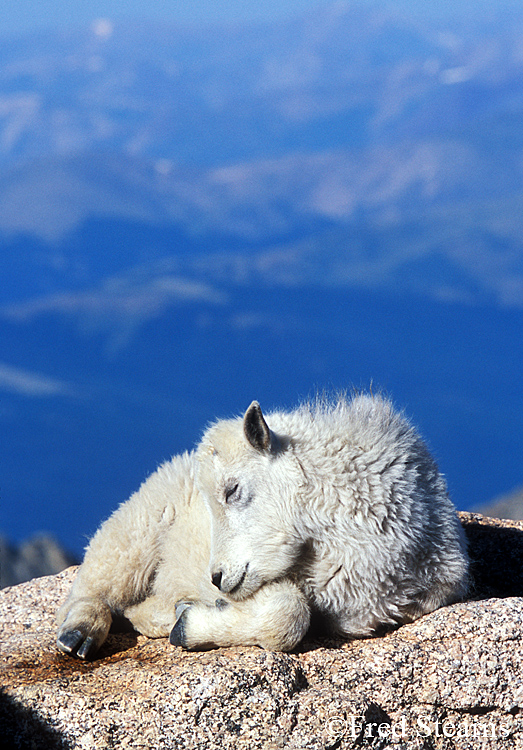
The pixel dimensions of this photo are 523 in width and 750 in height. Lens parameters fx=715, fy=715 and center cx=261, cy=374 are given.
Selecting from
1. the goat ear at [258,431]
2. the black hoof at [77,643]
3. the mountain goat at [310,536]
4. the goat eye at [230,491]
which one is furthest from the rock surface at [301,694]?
the goat ear at [258,431]

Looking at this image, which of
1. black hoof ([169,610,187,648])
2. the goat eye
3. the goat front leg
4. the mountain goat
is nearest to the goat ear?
the mountain goat

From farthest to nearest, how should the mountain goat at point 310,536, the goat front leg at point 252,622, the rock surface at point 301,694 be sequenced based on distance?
1. the mountain goat at point 310,536
2. the goat front leg at point 252,622
3. the rock surface at point 301,694

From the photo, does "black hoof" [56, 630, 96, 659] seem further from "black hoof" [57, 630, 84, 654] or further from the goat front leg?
the goat front leg

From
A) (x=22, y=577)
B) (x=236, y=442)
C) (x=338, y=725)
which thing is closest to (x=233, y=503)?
(x=236, y=442)

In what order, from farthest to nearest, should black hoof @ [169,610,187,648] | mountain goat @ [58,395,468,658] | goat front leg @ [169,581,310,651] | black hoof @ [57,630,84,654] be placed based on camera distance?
1. black hoof @ [57,630,84,654]
2. black hoof @ [169,610,187,648]
3. mountain goat @ [58,395,468,658]
4. goat front leg @ [169,581,310,651]

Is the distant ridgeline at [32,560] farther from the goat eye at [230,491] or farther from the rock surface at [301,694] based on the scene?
the goat eye at [230,491]

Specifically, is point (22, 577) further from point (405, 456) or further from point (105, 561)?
point (405, 456)

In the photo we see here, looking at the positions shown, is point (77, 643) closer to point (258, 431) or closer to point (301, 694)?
point (301, 694)
